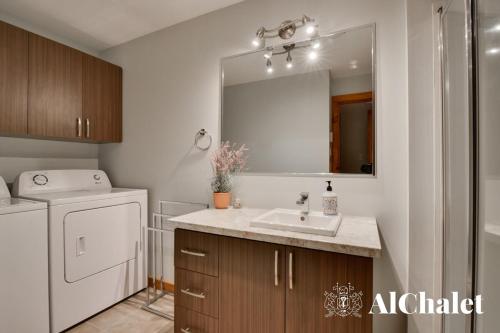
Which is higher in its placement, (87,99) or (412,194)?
(87,99)

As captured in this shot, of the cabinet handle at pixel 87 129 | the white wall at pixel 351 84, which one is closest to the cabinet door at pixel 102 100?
the cabinet handle at pixel 87 129

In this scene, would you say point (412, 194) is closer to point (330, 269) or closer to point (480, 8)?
point (330, 269)

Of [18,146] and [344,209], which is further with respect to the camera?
[18,146]

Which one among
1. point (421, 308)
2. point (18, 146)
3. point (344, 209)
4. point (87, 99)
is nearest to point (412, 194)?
point (344, 209)

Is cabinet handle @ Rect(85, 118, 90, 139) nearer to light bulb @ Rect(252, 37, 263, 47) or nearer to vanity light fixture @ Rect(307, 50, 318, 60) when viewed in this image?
light bulb @ Rect(252, 37, 263, 47)

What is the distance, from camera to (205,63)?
6.84 ft

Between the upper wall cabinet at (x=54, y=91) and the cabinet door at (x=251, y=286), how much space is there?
1.82m

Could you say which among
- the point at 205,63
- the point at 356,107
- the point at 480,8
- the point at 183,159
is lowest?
the point at 183,159

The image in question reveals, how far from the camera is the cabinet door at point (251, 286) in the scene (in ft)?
3.75

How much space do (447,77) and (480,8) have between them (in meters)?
0.35

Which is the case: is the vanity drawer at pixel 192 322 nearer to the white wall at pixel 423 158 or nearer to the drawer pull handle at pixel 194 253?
the drawer pull handle at pixel 194 253

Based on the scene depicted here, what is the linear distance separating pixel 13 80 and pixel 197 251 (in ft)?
6.13

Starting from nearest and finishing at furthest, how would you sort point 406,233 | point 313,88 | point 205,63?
1. point 406,233
2. point 313,88
3. point 205,63

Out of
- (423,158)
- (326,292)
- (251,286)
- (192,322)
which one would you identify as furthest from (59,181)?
(423,158)
